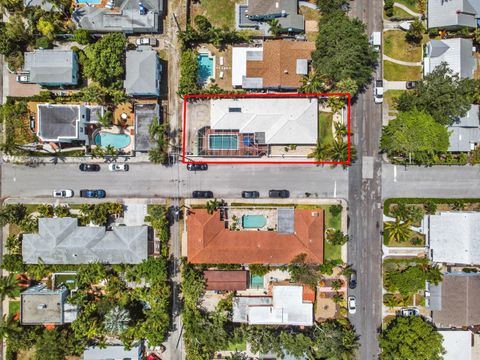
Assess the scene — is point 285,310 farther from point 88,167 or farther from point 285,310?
point 88,167

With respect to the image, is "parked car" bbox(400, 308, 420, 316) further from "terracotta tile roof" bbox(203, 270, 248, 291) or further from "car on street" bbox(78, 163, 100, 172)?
"car on street" bbox(78, 163, 100, 172)

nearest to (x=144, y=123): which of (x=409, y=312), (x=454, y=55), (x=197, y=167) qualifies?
(x=197, y=167)

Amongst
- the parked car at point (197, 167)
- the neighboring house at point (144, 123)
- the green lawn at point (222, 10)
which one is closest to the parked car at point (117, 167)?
the neighboring house at point (144, 123)

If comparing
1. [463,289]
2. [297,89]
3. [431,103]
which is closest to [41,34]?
[297,89]

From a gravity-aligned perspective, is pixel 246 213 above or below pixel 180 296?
above

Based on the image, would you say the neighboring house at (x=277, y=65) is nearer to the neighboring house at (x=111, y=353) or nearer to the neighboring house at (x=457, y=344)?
the neighboring house at (x=111, y=353)

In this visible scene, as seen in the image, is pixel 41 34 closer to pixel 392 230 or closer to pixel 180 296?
pixel 180 296
